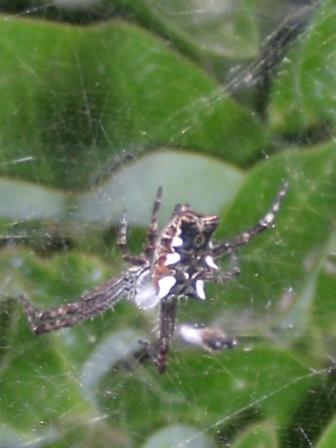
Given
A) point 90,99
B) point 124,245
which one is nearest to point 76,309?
point 124,245

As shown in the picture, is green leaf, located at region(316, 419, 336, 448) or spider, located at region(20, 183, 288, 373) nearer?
spider, located at region(20, 183, 288, 373)

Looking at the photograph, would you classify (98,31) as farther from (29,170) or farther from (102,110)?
(29,170)

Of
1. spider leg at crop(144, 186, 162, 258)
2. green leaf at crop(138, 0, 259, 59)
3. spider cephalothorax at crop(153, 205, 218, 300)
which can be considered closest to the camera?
spider cephalothorax at crop(153, 205, 218, 300)

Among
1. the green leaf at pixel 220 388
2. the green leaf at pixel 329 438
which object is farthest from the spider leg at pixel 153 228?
the green leaf at pixel 329 438

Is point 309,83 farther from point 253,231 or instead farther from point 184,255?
point 184,255

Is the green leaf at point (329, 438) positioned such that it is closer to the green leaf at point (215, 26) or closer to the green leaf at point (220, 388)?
the green leaf at point (220, 388)

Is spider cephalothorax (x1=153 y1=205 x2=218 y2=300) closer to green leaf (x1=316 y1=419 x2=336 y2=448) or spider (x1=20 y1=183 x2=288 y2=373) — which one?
spider (x1=20 y1=183 x2=288 y2=373)

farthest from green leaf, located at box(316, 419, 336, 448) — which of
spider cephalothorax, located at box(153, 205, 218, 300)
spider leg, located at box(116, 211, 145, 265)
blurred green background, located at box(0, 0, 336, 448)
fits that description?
spider leg, located at box(116, 211, 145, 265)
